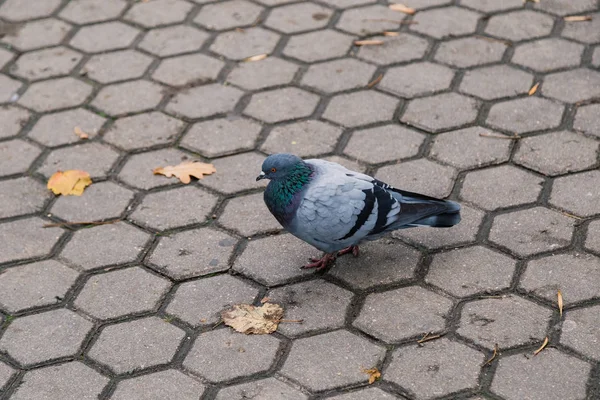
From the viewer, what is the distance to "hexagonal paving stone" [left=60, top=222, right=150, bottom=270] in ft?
13.9

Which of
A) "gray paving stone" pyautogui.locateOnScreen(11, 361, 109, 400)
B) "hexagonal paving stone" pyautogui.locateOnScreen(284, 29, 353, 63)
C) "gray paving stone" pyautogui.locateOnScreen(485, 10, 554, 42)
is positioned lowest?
"gray paving stone" pyautogui.locateOnScreen(11, 361, 109, 400)

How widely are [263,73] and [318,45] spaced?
0.46m

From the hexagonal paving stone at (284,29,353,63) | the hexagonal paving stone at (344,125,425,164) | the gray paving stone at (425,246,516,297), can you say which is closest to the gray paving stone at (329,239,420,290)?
the gray paving stone at (425,246,516,297)

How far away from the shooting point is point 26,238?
4.38m

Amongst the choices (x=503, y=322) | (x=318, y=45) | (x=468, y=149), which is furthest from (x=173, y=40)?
(x=503, y=322)

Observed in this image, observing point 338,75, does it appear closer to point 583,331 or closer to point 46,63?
point 46,63

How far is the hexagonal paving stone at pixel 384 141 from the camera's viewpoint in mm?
4770

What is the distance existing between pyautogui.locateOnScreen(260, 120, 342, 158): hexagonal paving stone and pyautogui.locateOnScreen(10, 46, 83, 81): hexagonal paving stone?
5.11 ft

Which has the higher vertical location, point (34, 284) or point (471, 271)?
point (471, 271)

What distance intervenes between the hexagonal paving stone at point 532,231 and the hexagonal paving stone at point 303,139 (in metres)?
1.11

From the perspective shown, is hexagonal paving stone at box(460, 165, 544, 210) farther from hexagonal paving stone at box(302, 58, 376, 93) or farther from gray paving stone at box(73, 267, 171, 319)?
gray paving stone at box(73, 267, 171, 319)

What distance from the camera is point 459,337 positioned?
3.71 m

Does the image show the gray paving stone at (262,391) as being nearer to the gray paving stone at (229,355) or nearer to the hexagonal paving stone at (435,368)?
the gray paving stone at (229,355)

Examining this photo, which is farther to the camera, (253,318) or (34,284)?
(34,284)
